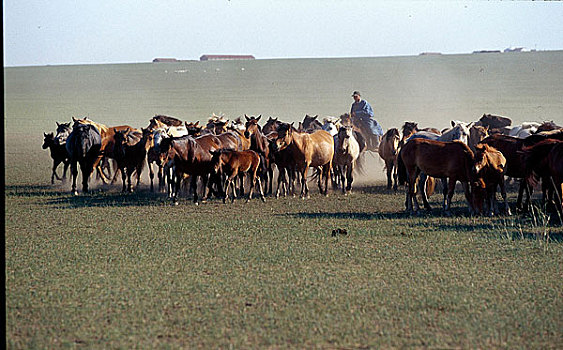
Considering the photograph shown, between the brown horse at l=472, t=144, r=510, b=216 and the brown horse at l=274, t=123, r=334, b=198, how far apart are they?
4.47 metres

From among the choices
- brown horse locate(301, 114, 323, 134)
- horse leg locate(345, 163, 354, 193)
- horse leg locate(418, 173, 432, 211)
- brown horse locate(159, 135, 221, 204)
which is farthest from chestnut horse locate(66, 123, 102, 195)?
horse leg locate(418, 173, 432, 211)

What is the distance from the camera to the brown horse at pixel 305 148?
16.7 meters

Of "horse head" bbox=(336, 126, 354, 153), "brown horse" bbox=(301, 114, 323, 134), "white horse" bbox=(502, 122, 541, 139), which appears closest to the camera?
"horse head" bbox=(336, 126, 354, 153)

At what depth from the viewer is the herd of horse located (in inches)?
526

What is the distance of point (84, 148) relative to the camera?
59.4ft

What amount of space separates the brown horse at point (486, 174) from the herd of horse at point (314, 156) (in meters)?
0.02

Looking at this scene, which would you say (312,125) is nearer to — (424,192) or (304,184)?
(304,184)

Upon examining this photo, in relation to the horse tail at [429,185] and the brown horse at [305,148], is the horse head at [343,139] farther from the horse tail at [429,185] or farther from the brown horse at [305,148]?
the horse tail at [429,185]

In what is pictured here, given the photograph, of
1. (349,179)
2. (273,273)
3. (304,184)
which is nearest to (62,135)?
(304,184)

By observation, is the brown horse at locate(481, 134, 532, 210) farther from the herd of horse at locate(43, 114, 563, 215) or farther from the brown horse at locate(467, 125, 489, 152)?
the brown horse at locate(467, 125, 489, 152)

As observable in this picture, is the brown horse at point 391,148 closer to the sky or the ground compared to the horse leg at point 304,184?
closer to the sky

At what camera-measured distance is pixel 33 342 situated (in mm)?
6516

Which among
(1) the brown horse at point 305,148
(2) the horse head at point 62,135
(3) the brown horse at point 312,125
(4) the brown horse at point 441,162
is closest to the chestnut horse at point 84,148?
(2) the horse head at point 62,135

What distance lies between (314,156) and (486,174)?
4913 mm
